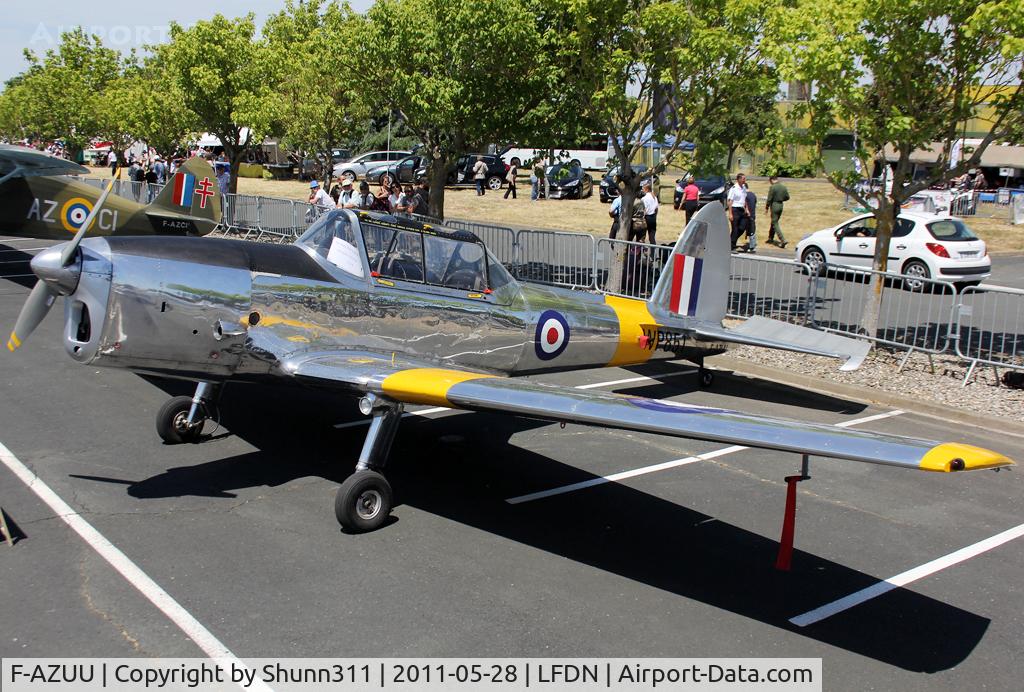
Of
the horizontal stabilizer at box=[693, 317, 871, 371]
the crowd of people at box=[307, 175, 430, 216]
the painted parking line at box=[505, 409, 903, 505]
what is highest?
the crowd of people at box=[307, 175, 430, 216]

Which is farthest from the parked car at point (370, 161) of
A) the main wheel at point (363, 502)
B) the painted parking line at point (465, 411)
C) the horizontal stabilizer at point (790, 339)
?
the main wheel at point (363, 502)

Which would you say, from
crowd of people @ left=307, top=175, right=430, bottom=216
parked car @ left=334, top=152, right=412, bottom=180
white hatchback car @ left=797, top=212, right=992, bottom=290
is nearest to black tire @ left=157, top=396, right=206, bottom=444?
crowd of people @ left=307, top=175, right=430, bottom=216

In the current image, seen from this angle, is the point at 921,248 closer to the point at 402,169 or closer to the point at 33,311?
the point at 33,311

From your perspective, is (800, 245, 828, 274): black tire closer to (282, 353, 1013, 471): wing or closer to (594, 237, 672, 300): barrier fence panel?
(594, 237, 672, 300): barrier fence panel

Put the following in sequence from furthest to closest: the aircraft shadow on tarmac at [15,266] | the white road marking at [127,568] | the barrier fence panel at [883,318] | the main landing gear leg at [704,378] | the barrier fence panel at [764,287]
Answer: the aircraft shadow on tarmac at [15,266] → the barrier fence panel at [764,287] → the barrier fence panel at [883,318] → the main landing gear leg at [704,378] → the white road marking at [127,568]

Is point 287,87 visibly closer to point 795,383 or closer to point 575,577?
point 795,383

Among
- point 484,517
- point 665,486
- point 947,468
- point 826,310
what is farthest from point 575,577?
point 826,310

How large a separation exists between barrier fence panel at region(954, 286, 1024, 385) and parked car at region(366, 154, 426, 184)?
28.0 metres

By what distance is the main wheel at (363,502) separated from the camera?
235 inches

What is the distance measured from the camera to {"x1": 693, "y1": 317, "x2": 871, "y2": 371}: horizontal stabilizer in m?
8.80

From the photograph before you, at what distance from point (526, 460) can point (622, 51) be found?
24.1 feet

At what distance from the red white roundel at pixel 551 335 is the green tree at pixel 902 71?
15.7 feet

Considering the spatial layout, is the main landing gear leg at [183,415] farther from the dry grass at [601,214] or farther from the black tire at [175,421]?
the dry grass at [601,214]

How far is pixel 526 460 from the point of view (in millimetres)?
7762
